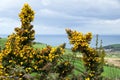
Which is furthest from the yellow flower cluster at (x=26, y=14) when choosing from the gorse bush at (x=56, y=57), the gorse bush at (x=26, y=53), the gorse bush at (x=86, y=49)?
the gorse bush at (x=86, y=49)

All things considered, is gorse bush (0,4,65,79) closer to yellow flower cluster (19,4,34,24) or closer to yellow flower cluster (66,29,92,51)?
yellow flower cluster (19,4,34,24)

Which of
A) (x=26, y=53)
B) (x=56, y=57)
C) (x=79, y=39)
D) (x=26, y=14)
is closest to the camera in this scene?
(x=56, y=57)

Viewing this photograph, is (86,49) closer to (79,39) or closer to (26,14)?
(79,39)

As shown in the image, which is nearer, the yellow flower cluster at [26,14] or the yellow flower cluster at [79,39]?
the yellow flower cluster at [79,39]

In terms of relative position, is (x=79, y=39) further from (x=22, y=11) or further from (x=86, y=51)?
(x=22, y=11)

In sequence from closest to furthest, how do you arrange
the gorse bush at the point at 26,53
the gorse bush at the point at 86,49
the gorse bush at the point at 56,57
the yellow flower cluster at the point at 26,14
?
the gorse bush at the point at 26,53 → the gorse bush at the point at 56,57 → the gorse bush at the point at 86,49 → the yellow flower cluster at the point at 26,14

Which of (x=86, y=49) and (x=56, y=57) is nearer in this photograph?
(x=56, y=57)

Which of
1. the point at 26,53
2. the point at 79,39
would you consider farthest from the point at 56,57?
the point at 26,53

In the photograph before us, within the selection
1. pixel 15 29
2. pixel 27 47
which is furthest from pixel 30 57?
pixel 15 29

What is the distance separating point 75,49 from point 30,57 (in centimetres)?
115

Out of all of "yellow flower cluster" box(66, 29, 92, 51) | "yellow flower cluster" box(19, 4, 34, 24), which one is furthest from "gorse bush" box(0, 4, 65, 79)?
"yellow flower cluster" box(66, 29, 92, 51)

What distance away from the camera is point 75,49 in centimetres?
1014

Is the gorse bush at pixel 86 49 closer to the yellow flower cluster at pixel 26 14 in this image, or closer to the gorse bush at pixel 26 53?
the gorse bush at pixel 26 53

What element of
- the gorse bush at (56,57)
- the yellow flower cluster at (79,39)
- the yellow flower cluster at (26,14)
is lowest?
the gorse bush at (56,57)
